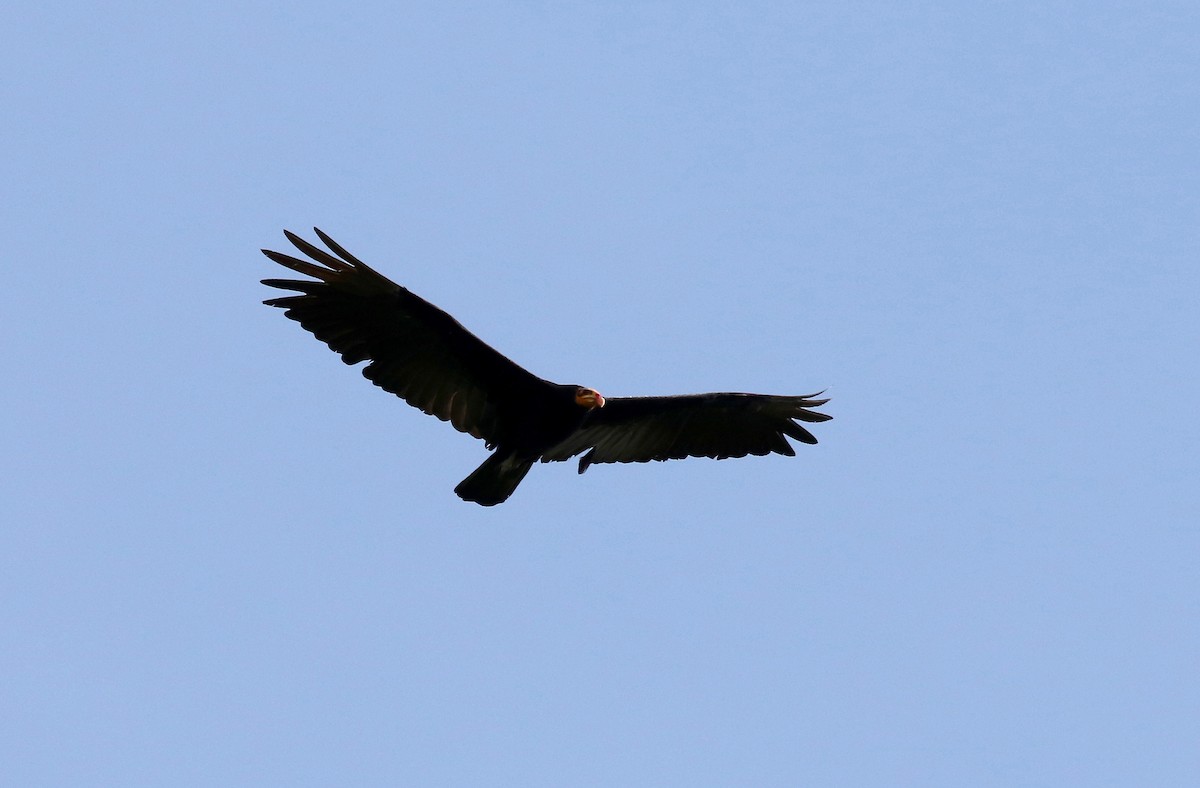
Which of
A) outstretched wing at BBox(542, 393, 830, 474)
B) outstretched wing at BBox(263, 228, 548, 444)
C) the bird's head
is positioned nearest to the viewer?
outstretched wing at BBox(263, 228, 548, 444)

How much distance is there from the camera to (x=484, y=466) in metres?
14.1

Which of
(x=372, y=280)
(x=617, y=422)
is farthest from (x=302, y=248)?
(x=617, y=422)

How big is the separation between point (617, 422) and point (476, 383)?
1.48 meters

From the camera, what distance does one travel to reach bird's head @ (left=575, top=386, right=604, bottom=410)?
45.1 ft

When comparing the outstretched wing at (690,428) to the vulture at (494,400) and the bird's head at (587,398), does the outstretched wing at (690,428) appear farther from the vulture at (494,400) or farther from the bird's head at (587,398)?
the bird's head at (587,398)

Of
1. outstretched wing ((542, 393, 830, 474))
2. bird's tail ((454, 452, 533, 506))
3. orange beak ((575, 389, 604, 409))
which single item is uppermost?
outstretched wing ((542, 393, 830, 474))

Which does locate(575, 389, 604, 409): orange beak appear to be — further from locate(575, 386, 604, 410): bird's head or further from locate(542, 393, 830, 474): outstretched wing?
locate(542, 393, 830, 474): outstretched wing

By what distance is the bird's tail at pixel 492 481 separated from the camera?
14.1 m

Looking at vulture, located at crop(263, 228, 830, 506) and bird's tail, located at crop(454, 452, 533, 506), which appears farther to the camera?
bird's tail, located at crop(454, 452, 533, 506)

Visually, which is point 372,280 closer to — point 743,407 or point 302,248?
point 302,248

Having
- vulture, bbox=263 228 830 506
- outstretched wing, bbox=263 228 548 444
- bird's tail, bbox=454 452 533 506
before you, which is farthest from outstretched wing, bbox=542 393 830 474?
outstretched wing, bbox=263 228 548 444

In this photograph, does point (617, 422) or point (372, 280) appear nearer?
point (372, 280)

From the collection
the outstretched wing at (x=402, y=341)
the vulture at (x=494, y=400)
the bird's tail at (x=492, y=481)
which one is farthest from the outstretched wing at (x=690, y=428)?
the outstretched wing at (x=402, y=341)

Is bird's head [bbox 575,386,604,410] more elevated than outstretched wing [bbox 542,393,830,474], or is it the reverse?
outstretched wing [bbox 542,393,830,474]
